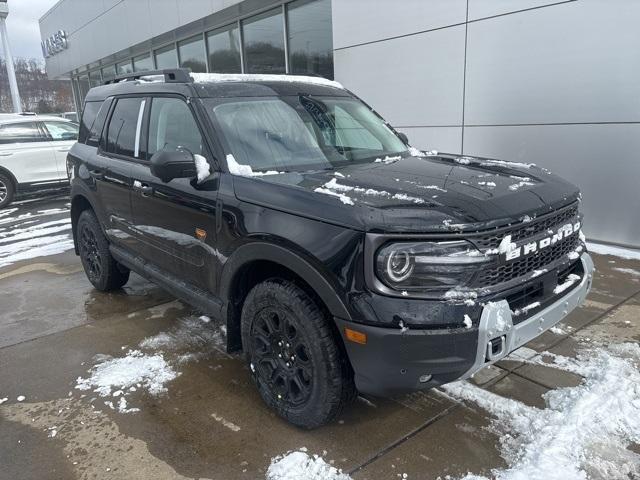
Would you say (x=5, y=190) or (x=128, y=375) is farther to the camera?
(x=5, y=190)

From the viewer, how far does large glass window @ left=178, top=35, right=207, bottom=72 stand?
13.8 meters

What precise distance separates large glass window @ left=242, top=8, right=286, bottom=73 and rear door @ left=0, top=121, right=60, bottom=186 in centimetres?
482

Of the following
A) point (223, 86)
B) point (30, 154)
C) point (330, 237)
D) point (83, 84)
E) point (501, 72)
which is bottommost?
point (30, 154)

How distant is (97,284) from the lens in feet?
Result: 16.6

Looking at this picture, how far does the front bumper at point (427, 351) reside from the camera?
2.17 metres

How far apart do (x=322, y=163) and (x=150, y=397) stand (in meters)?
1.80

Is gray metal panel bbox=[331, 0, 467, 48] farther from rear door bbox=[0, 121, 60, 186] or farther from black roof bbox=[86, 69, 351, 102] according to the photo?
rear door bbox=[0, 121, 60, 186]

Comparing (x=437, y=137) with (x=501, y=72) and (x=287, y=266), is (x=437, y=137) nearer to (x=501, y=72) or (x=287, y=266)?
(x=501, y=72)

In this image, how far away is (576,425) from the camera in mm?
2641

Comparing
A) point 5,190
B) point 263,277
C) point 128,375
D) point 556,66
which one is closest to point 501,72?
point 556,66

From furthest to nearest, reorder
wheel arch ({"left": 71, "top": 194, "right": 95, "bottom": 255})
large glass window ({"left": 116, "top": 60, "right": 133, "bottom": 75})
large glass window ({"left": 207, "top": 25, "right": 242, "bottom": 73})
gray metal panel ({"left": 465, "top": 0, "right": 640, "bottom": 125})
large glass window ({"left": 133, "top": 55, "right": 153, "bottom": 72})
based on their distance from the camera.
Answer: large glass window ({"left": 116, "top": 60, "right": 133, "bottom": 75}) < large glass window ({"left": 133, "top": 55, "right": 153, "bottom": 72}) < large glass window ({"left": 207, "top": 25, "right": 242, "bottom": 73}) < gray metal panel ({"left": 465, "top": 0, "right": 640, "bottom": 125}) < wheel arch ({"left": 71, "top": 194, "right": 95, "bottom": 255})

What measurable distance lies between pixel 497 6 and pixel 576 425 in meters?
5.60

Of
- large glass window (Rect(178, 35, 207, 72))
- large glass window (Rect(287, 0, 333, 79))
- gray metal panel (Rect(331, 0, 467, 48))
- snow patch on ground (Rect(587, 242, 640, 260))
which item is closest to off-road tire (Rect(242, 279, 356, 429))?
snow patch on ground (Rect(587, 242, 640, 260))

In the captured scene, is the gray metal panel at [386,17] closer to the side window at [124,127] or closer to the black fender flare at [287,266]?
the side window at [124,127]
